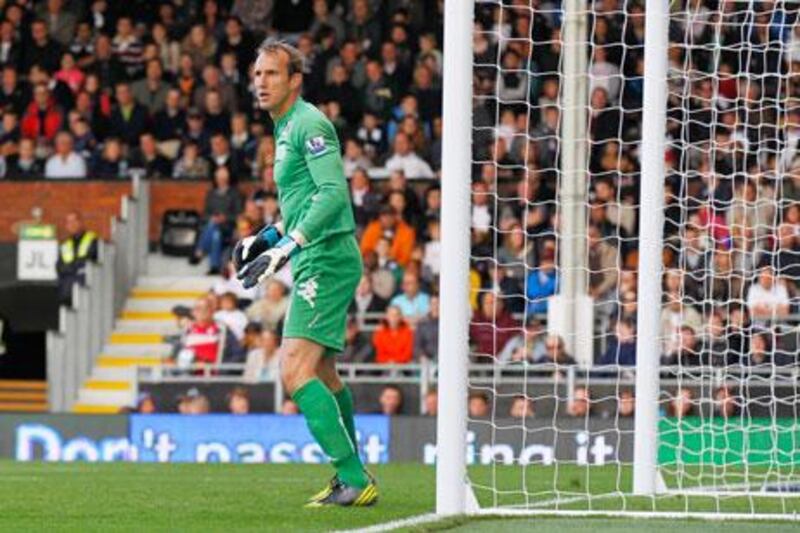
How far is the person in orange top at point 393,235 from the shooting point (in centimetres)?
2531

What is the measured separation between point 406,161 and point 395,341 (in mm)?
3655

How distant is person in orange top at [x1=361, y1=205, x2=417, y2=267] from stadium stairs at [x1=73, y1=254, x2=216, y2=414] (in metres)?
2.32

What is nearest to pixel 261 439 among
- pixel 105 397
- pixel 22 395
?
pixel 105 397

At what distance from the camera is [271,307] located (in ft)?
80.2

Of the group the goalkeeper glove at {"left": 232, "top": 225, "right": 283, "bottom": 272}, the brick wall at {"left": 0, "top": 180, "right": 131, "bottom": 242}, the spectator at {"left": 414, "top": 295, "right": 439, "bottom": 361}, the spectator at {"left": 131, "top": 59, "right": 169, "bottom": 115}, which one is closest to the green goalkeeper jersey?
the goalkeeper glove at {"left": 232, "top": 225, "right": 283, "bottom": 272}

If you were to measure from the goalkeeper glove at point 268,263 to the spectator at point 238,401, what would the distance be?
11.0 m

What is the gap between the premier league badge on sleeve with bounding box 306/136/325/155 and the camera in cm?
1146

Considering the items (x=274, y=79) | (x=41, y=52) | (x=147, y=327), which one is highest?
(x=41, y=52)

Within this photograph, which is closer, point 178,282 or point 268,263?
point 268,263

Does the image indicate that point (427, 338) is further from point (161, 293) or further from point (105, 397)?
point (161, 293)

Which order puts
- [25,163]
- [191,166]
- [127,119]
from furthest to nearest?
[127,119] → [25,163] → [191,166]

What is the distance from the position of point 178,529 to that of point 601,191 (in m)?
12.5

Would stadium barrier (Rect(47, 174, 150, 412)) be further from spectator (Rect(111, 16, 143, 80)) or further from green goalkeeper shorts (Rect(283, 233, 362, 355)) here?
green goalkeeper shorts (Rect(283, 233, 362, 355))

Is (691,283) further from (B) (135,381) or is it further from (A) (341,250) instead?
(A) (341,250)
